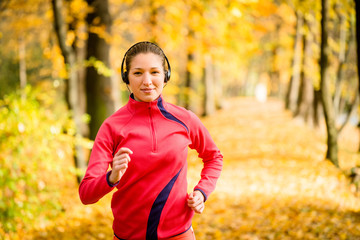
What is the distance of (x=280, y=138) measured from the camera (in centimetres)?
1276

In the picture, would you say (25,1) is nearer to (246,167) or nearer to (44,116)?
(44,116)

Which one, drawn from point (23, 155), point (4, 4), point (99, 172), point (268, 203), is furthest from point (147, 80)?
point (4, 4)

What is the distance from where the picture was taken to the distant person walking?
185 cm

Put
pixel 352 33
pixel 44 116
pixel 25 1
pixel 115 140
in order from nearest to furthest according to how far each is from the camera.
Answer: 1. pixel 115 140
2. pixel 44 116
3. pixel 25 1
4. pixel 352 33

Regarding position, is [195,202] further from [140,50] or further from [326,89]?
[326,89]

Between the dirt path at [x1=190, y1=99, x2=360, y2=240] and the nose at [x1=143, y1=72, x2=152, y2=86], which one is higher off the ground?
the nose at [x1=143, y1=72, x2=152, y2=86]

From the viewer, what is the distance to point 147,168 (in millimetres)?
1850

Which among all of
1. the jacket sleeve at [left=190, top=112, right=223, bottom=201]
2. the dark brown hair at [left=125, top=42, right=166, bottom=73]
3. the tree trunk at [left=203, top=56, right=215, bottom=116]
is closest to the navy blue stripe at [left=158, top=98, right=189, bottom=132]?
the jacket sleeve at [left=190, top=112, right=223, bottom=201]

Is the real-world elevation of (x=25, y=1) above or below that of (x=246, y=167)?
above

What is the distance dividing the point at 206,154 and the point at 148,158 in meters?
0.51

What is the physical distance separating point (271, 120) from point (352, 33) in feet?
27.0

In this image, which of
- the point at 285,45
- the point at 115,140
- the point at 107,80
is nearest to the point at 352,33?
the point at 107,80

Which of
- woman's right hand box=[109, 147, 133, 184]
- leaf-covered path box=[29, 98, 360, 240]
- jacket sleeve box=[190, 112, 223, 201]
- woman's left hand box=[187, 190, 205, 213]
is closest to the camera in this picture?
woman's right hand box=[109, 147, 133, 184]

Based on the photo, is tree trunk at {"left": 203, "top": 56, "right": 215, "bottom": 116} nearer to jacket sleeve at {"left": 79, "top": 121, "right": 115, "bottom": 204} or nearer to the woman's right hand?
jacket sleeve at {"left": 79, "top": 121, "right": 115, "bottom": 204}
